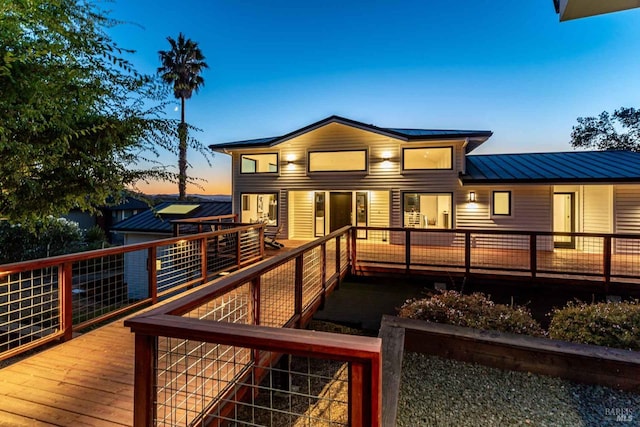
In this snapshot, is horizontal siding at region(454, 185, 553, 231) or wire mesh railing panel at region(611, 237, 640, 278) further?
horizontal siding at region(454, 185, 553, 231)

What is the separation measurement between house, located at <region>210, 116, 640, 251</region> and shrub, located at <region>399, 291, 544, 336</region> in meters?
6.00

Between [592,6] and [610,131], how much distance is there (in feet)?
101

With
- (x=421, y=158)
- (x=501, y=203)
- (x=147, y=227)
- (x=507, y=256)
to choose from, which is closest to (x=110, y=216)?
(x=147, y=227)

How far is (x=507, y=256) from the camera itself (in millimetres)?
7969

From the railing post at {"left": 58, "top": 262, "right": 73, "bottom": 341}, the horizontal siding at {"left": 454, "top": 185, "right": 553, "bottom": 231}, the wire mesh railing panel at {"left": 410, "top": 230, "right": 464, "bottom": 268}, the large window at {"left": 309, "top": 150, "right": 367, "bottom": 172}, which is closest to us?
the railing post at {"left": 58, "top": 262, "right": 73, "bottom": 341}

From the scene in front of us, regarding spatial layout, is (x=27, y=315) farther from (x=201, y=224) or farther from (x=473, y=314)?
(x=473, y=314)

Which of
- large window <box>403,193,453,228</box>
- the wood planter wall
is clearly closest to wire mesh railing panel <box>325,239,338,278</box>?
the wood planter wall

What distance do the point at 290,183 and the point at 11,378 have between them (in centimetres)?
955

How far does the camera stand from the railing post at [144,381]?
4.54 ft

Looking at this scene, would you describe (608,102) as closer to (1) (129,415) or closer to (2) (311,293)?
(2) (311,293)

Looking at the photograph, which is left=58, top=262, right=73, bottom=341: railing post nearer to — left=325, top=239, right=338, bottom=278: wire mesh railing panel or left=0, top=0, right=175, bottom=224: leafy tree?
left=0, top=0, right=175, bottom=224: leafy tree

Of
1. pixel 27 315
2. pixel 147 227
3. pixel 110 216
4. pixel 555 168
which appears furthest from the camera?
pixel 110 216

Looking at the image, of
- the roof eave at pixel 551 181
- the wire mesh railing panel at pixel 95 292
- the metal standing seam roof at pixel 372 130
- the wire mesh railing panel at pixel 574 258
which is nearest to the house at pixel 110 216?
the wire mesh railing panel at pixel 95 292

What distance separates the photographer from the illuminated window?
976 centimetres
